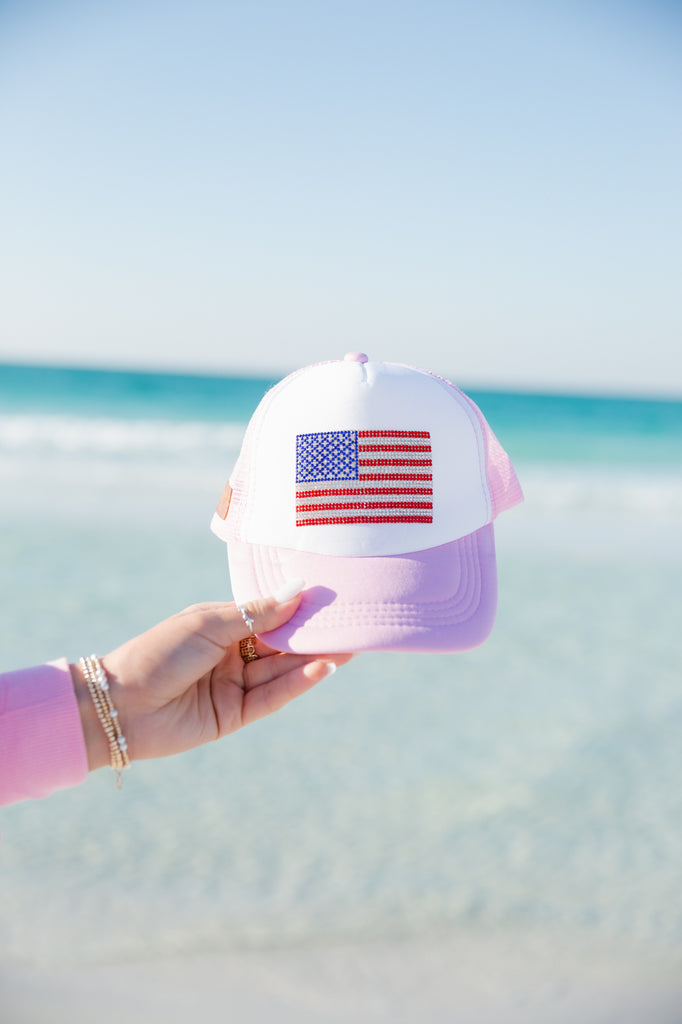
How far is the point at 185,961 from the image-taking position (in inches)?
66.2

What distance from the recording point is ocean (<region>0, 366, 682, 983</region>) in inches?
71.8

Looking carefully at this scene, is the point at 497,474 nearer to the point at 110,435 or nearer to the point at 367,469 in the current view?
the point at 367,469

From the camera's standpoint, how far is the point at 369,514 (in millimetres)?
1198

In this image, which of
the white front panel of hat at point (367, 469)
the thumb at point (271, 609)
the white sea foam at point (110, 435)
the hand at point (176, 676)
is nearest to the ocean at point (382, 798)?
the hand at point (176, 676)

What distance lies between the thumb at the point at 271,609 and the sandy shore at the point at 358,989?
956 millimetres

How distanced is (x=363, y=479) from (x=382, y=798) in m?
1.42

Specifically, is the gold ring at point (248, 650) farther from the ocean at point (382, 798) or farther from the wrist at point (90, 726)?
the ocean at point (382, 798)

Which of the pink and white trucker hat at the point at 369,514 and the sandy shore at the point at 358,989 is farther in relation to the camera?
the sandy shore at the point at 358,989

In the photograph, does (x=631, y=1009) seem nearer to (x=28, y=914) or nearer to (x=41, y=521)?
(x=28, y=914)

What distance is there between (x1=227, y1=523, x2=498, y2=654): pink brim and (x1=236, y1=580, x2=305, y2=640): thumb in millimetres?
14

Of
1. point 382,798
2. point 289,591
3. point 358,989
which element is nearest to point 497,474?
point 289,591

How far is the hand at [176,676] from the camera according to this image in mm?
1160

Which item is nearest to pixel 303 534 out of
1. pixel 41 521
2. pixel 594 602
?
pixel 594 602

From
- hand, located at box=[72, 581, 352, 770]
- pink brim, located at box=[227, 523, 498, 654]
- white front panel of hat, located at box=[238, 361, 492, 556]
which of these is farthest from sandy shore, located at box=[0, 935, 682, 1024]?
white front panel of hat, located at box=[238, 361, 492, 556]
